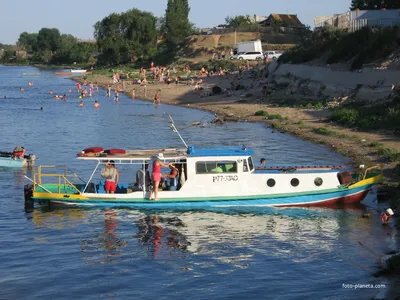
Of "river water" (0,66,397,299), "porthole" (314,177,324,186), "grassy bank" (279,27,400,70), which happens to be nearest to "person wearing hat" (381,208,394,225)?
"river water" (0,66,397,299)

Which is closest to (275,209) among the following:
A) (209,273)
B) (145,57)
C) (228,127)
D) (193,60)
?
(209,273)

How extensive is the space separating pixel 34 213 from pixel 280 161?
14.5 m

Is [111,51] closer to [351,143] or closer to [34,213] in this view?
[351,143]

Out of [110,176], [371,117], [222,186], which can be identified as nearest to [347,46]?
[371,117]

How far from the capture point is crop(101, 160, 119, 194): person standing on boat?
91.0ft

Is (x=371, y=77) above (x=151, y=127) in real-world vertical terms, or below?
above

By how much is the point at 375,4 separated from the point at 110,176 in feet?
230

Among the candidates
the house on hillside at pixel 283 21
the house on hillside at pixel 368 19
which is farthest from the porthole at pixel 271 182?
the house on hillside at pixel 283 21

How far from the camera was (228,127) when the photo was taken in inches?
2100

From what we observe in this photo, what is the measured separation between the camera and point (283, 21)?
5197 inches

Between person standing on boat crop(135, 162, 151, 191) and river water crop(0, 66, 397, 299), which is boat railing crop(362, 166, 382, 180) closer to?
river water crop(0, 66, 397, 299)

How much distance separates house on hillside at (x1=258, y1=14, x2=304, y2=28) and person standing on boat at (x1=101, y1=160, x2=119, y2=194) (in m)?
104

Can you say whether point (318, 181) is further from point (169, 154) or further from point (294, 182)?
point (169, 154)

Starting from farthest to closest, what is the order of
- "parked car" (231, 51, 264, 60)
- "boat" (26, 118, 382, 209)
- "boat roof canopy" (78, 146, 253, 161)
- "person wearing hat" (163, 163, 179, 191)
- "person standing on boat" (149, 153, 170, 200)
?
"parked car" (231, 51, 264, 60) < "person wearing hat" (163, 163, 179, 191) < "boat" (26, 118, 382, 209) < "boat roof canopy" (78, 146, 253, 161) < "person standing on boat" (149, 153, 170, 200)
